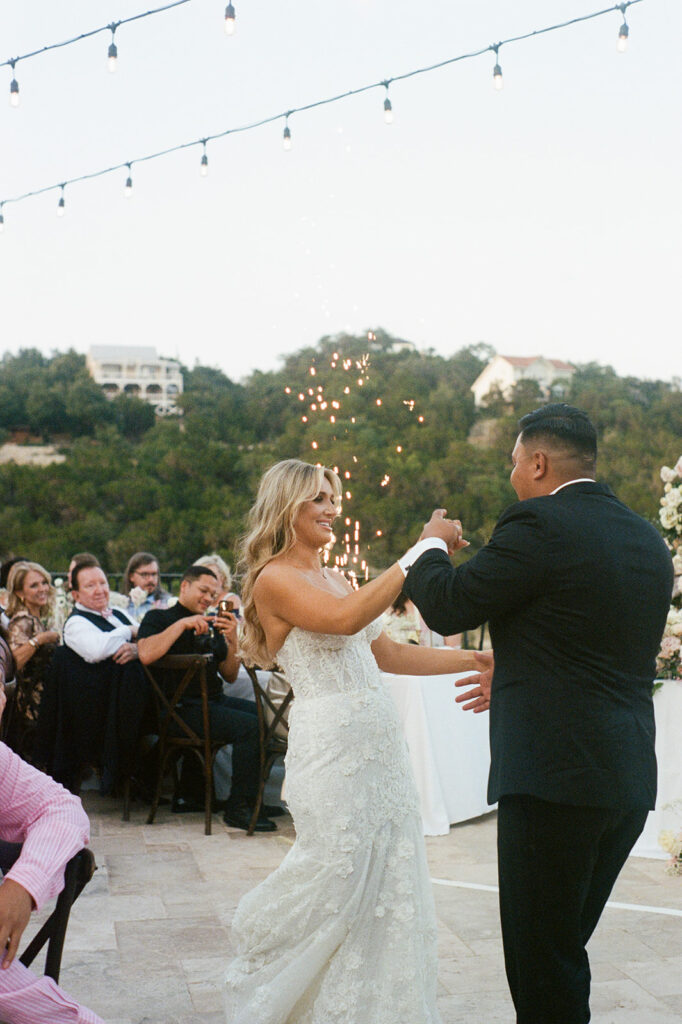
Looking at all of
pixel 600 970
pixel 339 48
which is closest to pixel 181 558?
pixel 339 48

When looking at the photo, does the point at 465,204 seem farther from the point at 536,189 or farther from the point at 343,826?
the point at 343,826

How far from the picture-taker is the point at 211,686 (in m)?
5.11

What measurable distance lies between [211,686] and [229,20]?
3.15 metres

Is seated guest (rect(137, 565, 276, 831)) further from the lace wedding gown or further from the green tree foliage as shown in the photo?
the green tree foliage

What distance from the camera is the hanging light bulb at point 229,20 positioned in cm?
443

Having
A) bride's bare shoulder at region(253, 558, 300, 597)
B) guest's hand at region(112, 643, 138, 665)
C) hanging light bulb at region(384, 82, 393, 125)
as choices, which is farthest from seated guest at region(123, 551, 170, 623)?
bride's bare shoulder at region(253, 558, 300, 597)

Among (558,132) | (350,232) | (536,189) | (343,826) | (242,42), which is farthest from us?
(536,189)

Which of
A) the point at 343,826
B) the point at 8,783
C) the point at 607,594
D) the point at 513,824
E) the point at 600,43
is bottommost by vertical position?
the point at 343,826

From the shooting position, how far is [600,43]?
5367 millimetres

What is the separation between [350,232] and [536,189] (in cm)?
572

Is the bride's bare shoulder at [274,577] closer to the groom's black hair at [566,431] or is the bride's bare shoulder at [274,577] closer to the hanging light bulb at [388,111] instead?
the groom's black hair at [566,431]

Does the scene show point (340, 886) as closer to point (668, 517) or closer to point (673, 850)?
point (673, 850)

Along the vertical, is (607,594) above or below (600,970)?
above

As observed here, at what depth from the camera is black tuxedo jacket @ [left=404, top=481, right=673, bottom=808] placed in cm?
182
